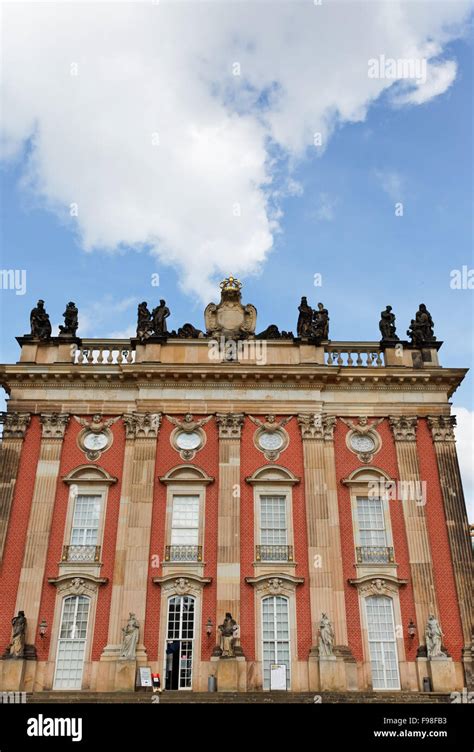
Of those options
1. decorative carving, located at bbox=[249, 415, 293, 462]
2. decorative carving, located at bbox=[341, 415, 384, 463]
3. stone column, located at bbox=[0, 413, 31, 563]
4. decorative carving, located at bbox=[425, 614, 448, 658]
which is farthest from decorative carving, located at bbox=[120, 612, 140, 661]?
decorative carving, located at bbox=[341, 415, 384, 463]

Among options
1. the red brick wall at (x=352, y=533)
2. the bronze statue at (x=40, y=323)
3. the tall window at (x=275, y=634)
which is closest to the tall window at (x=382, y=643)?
the red brick wall at (x=352, y=533)

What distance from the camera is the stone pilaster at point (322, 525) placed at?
22.8 meters

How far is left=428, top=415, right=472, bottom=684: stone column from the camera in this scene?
74.8ft

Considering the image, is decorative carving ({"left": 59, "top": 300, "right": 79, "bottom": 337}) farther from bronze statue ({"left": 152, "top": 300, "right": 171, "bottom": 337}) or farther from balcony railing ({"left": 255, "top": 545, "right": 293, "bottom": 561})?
balcony railing ({"left": 255, "top": 545, "right": 293, "bottom": 561})

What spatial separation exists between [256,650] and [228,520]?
178 inches

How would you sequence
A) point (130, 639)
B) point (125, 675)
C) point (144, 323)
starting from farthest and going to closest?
point (144, 323)
point (130, 639)
point (125, 675)

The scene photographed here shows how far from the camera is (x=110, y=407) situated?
26.5 metres

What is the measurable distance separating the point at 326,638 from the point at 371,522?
4692 mm

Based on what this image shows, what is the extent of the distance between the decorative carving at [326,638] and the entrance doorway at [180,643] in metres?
4.42

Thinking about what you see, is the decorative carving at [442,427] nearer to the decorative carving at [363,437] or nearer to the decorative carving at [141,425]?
the decorative carving at [363,437]

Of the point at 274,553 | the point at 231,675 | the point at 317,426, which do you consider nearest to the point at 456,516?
the point at 317,426

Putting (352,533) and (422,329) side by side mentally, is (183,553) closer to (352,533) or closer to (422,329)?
(352,533)

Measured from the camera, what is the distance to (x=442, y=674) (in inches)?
855

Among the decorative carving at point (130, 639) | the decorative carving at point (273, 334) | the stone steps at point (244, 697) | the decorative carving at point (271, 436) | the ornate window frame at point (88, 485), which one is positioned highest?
the decorative carving at point (273, 334)
